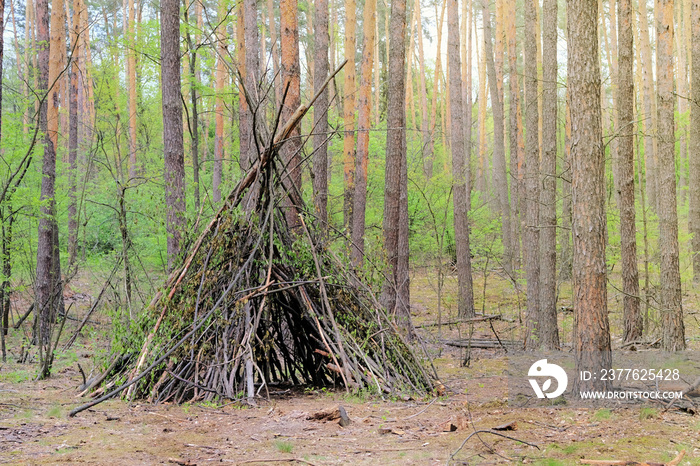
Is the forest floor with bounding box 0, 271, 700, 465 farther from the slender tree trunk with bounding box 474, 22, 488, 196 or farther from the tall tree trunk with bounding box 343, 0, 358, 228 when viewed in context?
the slender tree trunk with bounding box 474, 22, 488, 196

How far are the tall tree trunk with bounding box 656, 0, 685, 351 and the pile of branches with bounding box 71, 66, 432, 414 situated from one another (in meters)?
4.19

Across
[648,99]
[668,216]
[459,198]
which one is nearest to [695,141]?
[648,99]

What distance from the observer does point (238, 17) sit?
14.8 m

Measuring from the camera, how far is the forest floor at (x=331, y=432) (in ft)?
11.5

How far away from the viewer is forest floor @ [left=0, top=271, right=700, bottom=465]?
350 centimetres

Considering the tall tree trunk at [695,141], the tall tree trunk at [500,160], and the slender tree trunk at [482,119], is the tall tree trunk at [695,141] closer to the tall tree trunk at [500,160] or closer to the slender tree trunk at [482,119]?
the tall tree trunk at [500,160]

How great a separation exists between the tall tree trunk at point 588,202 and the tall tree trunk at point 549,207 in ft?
13.3

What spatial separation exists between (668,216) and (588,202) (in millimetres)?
4108

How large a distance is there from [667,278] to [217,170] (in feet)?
38.7

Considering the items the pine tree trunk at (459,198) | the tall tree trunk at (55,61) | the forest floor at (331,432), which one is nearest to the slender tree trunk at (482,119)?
the pine tree trunk at (459,198)

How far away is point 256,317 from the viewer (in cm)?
538

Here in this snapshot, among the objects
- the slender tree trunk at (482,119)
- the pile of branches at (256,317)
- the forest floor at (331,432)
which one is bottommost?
the forest floor at (331,432)

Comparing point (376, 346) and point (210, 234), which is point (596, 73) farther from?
point (210, 234)

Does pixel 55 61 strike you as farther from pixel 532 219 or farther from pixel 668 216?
pixel 668 216
